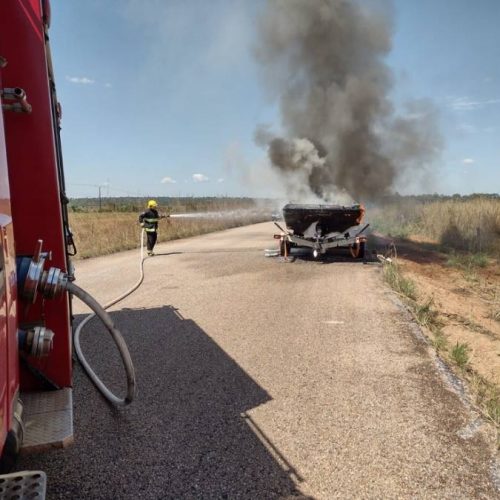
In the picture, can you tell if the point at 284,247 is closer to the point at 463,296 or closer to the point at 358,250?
the point at 358,250

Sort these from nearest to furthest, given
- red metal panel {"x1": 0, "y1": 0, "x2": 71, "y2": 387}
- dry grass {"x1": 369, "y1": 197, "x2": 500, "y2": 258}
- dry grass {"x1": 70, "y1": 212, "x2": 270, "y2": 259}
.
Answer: red metal panel {"x1": 0, "y1": 0, "x2": 71, "y2": 387}, dry grass {"x1": 70, "y1": 212, "x2": 270, "y2": 259}, dry grass {"x1": 369, "y1": 197, "x2": 500, "y2": 258}

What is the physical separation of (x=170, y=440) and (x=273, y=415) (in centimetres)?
77

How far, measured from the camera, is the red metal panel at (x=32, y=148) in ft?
7.50

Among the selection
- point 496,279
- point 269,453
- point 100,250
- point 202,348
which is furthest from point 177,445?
point 100,250

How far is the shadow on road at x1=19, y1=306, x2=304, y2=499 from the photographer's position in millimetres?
2463

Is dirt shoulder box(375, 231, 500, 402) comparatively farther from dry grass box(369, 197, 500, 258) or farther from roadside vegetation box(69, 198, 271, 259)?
roadside vegetation box(69, 198, 271, 259)

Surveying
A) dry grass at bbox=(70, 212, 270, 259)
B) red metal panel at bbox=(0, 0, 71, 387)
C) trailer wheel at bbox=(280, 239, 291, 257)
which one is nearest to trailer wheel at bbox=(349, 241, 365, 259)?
trailer wheel at bbox=(280, 239, 291, 257)

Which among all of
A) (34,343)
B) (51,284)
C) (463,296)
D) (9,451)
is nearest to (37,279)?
(51,284)

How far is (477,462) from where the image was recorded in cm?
267

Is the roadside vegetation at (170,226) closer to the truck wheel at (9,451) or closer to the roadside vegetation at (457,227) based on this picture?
the roadside vegetation at (457,227)

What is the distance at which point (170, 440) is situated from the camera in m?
2.91

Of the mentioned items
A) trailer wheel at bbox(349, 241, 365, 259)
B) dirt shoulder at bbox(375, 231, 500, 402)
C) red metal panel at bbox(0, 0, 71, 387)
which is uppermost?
red metal panel at bbox(0, 0, 71, 387)

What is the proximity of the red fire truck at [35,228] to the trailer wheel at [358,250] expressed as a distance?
8.59 metres

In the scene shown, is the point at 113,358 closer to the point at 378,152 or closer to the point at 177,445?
the point at 177,445
